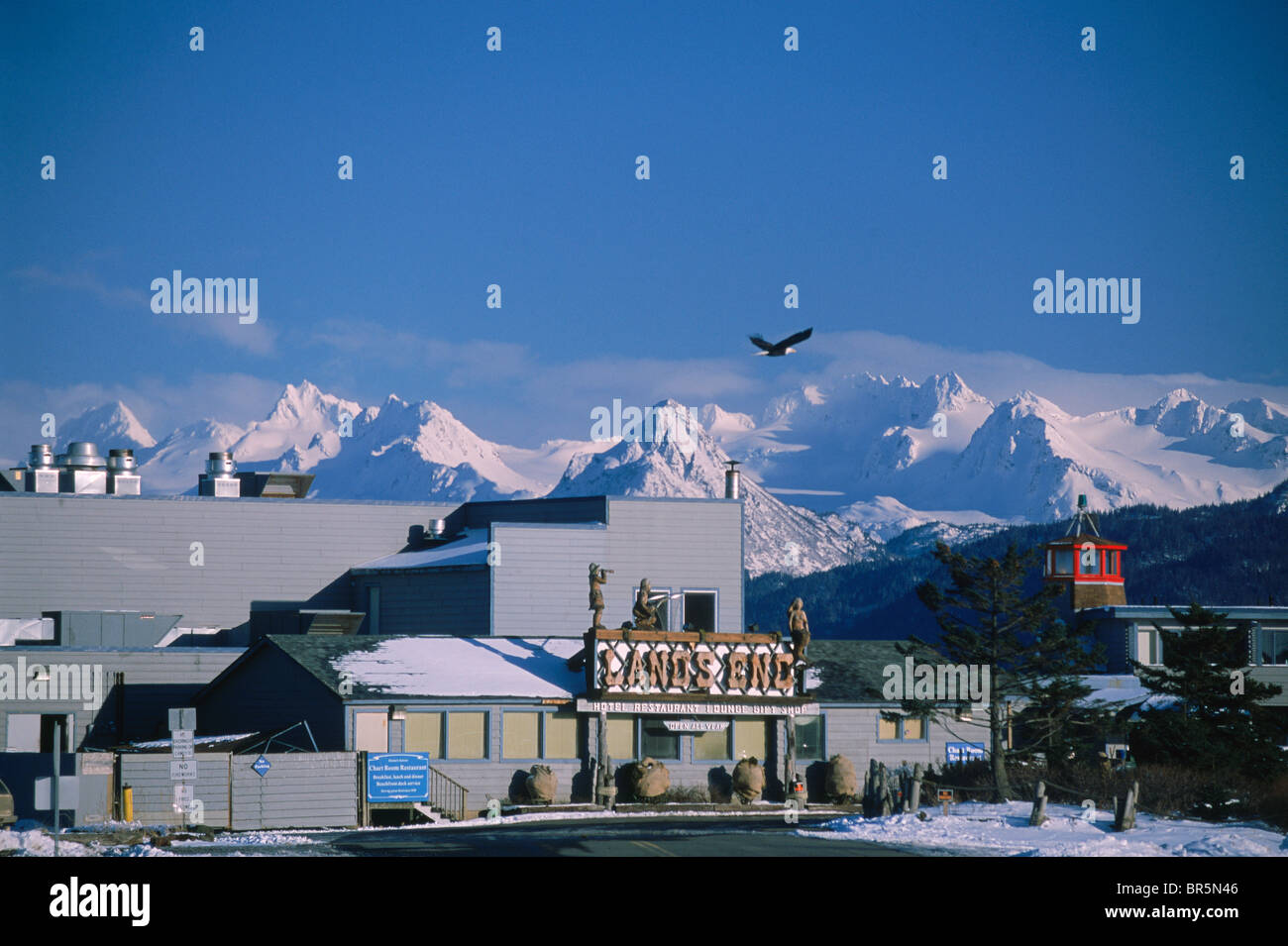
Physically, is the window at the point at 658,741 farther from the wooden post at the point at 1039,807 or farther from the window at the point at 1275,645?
the window at the point at 1275,645

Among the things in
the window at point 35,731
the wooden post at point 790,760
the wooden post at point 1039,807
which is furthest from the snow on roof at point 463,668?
the wooden post at point 1039,807

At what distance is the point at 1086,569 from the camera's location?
94500mm

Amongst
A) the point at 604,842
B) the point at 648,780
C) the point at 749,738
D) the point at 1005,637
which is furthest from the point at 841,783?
the point at 604,842

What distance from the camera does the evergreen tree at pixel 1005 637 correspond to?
161 ft

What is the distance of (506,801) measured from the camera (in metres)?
50.8

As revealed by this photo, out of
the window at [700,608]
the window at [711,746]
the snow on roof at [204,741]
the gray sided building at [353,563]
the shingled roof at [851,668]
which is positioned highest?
the gray sided building at [353,563]

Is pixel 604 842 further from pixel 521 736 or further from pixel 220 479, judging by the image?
pixel 220 479

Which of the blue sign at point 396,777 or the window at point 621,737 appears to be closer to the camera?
the blue sign at point 396,777

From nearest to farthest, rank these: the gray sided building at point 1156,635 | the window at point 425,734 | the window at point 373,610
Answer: the window at point 425,734
the window at point 373,610
the gray sided building at point 1156,635

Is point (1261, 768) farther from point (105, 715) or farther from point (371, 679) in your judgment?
point (105, 715)

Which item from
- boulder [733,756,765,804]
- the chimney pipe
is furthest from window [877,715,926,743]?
the chimney pipe

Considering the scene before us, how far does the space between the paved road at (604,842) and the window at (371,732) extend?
517cm

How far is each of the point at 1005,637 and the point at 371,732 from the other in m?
16.9
